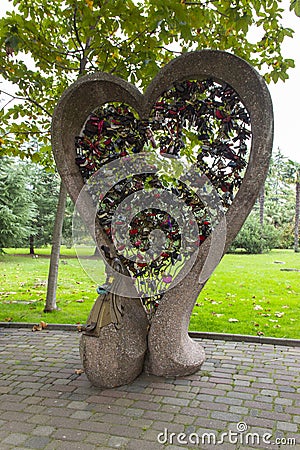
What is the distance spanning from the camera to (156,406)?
3.53 m

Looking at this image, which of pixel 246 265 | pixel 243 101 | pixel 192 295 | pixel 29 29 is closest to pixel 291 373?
pixel 192 295

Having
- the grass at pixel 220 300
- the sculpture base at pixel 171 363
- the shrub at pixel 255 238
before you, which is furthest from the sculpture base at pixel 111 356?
the shrub at pixel 255 238

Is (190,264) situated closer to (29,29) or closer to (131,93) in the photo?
(131,93)

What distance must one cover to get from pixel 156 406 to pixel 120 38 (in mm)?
5679

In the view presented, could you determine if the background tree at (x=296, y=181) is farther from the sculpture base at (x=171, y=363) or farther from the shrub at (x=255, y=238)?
the sculpture base at (x=171, y=363)

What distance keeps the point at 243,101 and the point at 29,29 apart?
3.33 m

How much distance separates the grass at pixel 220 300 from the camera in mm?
6321

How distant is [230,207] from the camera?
13.6ft

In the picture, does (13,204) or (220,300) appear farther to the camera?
(13,204)

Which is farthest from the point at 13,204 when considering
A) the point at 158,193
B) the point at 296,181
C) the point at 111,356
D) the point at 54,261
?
the point at 296,181

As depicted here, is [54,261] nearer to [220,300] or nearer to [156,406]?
[220,300]

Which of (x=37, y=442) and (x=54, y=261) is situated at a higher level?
(x=54, y=261)

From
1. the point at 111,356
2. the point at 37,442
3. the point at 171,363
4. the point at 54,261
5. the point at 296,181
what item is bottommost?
the point at 37,442

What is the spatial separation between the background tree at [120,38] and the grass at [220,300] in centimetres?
165
